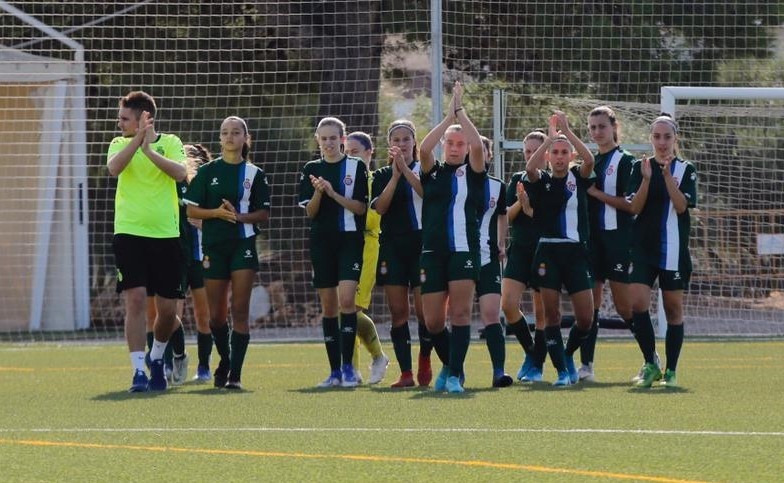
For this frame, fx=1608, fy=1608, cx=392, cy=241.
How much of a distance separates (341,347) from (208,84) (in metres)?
7.87

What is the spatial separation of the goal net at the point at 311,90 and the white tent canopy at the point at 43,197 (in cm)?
3

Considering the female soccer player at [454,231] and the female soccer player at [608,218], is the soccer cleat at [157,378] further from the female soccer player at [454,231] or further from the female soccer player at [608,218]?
the female soccer player at [608,218]

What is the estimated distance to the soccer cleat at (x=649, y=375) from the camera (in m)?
10.1

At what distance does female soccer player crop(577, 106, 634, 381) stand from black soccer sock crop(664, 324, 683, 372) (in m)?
0.79

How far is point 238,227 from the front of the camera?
10.5m

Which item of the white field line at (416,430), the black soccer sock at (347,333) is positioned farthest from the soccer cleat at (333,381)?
the white field line at (416,430)

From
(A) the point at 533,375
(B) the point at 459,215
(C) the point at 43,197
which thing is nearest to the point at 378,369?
(A) the point at 533,375

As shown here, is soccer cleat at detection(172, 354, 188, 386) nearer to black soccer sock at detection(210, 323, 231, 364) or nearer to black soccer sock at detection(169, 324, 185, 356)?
black soccer sock at detection(169, 324, 185, 356)

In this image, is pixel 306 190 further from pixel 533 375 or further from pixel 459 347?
pixel 533 375

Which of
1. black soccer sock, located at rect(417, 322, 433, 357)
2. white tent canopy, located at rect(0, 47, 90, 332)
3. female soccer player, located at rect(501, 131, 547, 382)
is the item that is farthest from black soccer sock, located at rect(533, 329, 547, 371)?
white tent canopy, located at rect(0, 47, 90, 332)

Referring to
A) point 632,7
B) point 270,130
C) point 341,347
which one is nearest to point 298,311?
point 270,130

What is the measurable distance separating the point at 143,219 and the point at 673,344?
11.3ft

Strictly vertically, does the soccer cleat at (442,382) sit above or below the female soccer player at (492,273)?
below

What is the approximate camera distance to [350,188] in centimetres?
1069
